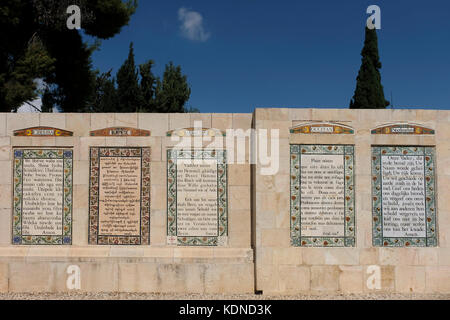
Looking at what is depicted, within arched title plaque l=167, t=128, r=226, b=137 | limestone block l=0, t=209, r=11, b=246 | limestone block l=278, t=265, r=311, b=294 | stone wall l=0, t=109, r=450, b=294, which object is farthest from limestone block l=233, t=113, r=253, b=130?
limestone block l=0, t=209, r=11, b=246

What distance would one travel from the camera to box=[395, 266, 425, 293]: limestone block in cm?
742

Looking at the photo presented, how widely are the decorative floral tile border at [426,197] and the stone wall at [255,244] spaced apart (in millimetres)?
77

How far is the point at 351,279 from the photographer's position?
24.2 feet

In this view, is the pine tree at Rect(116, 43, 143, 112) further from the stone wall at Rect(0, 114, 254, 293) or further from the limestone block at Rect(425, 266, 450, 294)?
the limestone block at Rect(425, 266, 450, 294)

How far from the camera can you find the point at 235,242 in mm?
7785

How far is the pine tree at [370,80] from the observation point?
20.9 meters

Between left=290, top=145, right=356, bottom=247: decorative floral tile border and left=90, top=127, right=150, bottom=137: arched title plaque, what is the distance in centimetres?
307

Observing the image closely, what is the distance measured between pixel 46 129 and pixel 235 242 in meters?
4.55

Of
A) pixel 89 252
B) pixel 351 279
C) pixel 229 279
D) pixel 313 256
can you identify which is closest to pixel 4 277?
pixel 89 252

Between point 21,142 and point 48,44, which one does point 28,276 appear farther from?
point 48,44

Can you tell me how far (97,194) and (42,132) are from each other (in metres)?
1.73

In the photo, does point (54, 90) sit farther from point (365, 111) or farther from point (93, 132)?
point (365, 111)

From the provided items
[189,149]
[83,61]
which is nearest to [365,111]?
[189,149]

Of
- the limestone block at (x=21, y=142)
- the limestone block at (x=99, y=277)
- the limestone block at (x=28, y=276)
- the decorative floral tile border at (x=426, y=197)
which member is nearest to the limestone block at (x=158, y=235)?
the limestone block at (x=99, y=277)
